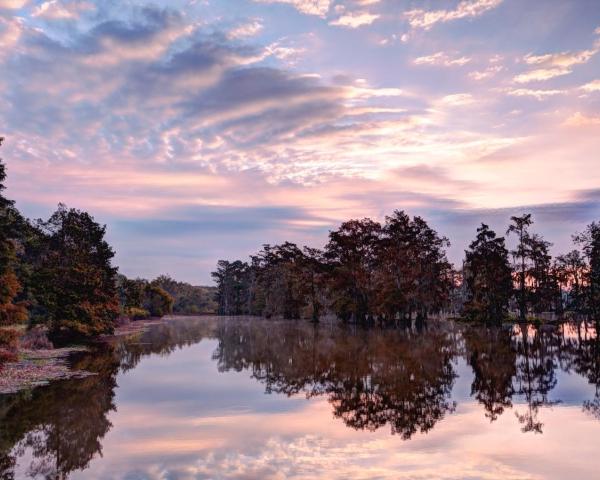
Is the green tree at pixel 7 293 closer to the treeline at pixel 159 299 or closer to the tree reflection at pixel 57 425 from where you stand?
the tree reflection at pixel 57 425

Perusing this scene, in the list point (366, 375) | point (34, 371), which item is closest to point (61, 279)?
point (34, 371)

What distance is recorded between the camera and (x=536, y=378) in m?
21.6

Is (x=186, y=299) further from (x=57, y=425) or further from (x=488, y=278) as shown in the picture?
(x=57, y=425)

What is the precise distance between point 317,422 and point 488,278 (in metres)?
54.7

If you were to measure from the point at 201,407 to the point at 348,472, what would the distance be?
8.41m

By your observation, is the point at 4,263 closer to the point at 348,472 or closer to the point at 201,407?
the point at 201,407

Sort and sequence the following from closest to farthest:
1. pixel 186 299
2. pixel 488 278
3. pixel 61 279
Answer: pixel 61 279 < pixel 488 278 < pixel 186 299

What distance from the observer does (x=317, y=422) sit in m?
14.8

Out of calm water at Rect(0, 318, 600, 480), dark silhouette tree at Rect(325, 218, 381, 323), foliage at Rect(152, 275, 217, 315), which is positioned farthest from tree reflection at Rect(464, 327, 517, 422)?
foliage at Rect(152, 275, 217, 315)

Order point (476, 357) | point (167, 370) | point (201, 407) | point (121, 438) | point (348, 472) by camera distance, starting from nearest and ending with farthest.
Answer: point (348, 472) < point (121, 438) < point (201, 407) < point (167, 370) < point (476, 357)

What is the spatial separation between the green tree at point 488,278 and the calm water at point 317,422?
36.7m

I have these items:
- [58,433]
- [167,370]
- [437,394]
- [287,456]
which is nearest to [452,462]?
[287,456]

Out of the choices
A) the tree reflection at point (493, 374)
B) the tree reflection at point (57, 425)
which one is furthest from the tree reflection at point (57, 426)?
the tree reflection at point (493, 374)

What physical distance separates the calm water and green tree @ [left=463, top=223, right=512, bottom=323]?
3671cm
